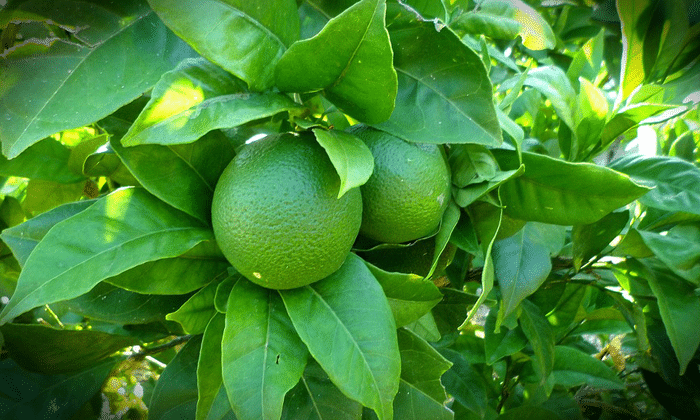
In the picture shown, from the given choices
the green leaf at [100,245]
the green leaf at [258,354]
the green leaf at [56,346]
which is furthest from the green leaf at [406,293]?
the green leaf at [56,346]

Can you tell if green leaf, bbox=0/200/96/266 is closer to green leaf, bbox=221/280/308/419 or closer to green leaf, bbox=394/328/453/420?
green leaf, bbox=221/280/308/419

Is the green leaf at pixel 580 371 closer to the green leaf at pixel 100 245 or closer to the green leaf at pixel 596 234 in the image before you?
the green leaf at pixel 596 234

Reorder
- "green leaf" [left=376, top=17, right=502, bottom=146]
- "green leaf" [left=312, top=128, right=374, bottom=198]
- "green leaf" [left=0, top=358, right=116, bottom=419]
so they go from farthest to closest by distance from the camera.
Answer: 1. "green leaf" [left=0, top=358, right=116, bottom=419]
2. "green leaf" [left=376, top=17, right=502, bottom=146]
3. "green leaf" [left=312, top=128, right=374, bottom=198]

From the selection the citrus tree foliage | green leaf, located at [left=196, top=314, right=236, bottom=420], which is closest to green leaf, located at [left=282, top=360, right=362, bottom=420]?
the citrus tree foliage

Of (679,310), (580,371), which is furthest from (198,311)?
(580,371)

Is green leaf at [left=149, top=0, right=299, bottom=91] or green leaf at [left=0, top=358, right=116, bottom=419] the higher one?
green leaf at [left=149, top=0, right=299, bottom=91]

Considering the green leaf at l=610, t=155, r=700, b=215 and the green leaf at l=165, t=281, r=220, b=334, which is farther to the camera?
the green leaf at l=610, t=155, r=700, b=215
